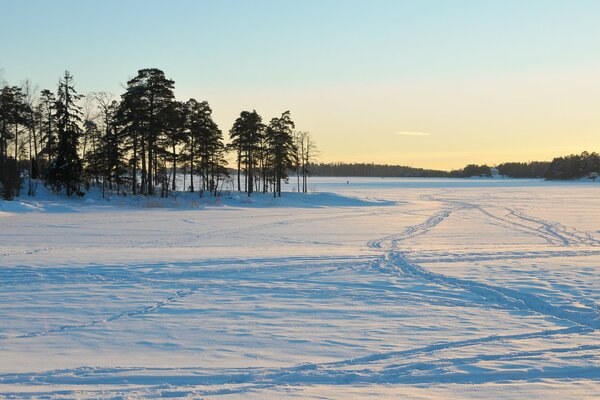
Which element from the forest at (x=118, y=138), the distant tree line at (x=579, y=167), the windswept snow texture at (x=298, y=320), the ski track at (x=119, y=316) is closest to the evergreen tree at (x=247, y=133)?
the forest at (x=118, y=138)

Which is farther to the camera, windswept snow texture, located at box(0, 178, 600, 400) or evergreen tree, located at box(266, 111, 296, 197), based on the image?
evergreen tree, located at box(266, 111, 296, 197)

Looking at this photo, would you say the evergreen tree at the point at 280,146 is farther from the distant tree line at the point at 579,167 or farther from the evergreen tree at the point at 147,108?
the distant tree line at the point at 579,167

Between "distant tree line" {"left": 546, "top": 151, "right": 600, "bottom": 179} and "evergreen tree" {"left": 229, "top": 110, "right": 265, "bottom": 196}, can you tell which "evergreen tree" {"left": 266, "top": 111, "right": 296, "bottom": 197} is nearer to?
"evergreen tree" {"left": 229, "top": 110, "right": 265, "bottom": 196}

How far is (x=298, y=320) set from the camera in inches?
371

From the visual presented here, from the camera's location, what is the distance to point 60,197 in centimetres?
4484

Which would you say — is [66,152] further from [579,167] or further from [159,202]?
[579,167]

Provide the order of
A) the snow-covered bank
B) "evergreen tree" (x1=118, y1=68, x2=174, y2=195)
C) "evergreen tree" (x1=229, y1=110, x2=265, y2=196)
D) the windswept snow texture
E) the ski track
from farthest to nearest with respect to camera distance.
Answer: "evergreen tree" (x1=229, y1=110, x2=265, y2=196)
"evergreen tree" (x1=118, y1=68, x2=174, y2=195)
the snow-covered bank
the ski track
the windswept snow texture

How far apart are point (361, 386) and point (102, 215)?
30.9 m

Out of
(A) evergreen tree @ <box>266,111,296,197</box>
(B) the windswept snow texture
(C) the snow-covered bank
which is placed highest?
(A) evergreen tree @ <box>266,111,296,197</box>

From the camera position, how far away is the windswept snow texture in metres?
6.45

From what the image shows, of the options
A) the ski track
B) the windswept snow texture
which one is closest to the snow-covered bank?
the windswept snow texture

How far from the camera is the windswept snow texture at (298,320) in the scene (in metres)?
6.45

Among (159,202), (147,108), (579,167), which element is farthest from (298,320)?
(579,167)

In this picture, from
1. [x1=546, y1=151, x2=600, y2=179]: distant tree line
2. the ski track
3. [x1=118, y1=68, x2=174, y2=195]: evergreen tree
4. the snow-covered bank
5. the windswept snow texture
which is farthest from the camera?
[x1=546, y1=151, x2=600, y2=179]: distant tree line
